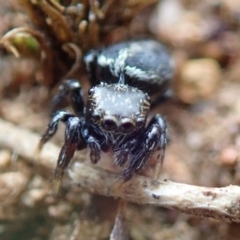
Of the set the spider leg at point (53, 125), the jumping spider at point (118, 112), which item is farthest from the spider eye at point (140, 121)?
the spider leg at point (53, 125)

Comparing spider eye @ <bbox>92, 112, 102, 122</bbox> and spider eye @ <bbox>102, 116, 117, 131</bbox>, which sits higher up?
spider eye @ <bbox>92, 112, 102, 122</bbox>

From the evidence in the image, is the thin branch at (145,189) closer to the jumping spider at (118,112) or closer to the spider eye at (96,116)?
the jumping spider at (118,112)

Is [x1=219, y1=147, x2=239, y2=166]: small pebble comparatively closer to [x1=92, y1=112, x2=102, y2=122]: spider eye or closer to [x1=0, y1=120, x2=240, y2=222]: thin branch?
[x1=0, y1=120, x2=240, y2=222]: thin branch

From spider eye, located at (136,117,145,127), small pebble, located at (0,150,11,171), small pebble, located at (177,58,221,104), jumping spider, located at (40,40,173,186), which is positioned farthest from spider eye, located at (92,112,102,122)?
small pebble, located at (177,58,221,104)

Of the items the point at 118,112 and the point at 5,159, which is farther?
the point at 5,159

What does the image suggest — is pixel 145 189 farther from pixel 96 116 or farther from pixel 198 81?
pixel 198 81

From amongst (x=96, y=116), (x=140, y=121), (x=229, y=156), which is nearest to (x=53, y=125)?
(x=96, y=116)
